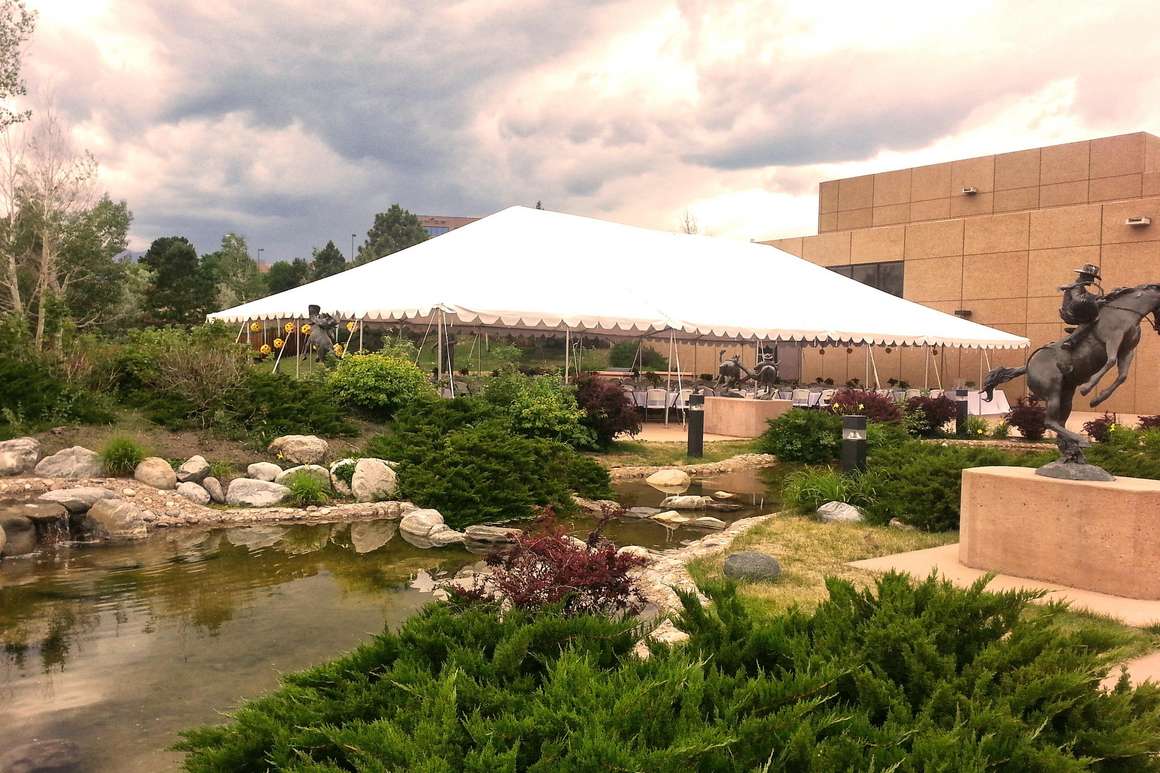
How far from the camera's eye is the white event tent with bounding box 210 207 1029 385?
705 inches

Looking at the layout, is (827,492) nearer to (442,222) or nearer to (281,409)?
(281,409)

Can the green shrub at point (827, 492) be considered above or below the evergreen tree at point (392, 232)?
below

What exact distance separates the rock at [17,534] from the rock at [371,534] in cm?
294

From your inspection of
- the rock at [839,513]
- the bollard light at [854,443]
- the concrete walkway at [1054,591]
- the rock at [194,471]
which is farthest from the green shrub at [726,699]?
the bollard light at [854,443]

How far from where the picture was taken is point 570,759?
7.25 feet

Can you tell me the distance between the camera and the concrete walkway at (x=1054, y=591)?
4547mm

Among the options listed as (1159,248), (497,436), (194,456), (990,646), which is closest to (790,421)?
(497,436)

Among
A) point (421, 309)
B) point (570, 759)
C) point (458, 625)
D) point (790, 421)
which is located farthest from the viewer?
point (421, 309)

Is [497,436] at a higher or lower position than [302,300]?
lower

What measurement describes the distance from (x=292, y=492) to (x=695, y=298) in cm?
1329

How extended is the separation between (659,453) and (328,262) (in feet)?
180

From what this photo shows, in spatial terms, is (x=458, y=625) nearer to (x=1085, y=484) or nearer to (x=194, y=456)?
(x=1085, y=484)

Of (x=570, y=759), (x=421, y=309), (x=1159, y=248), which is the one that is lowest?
(x=570, y=759)

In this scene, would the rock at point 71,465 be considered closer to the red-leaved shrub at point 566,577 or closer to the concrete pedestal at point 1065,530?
the red-leaved shrub at point 566,577
